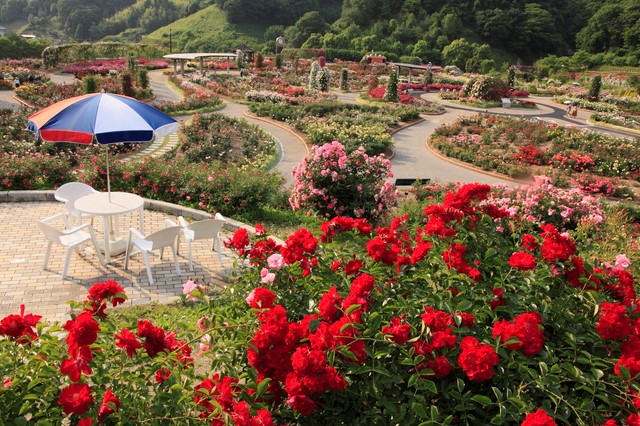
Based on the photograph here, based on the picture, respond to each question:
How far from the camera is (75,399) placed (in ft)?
6.64

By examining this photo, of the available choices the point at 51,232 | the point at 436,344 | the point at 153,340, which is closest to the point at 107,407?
the point at 153,340

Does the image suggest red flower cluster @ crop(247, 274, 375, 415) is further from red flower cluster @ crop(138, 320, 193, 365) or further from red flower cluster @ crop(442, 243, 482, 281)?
red flower cluster @ crop(442, 243, 482, 281)

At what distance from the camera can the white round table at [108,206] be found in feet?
20.8

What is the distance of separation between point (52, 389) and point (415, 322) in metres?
1.93

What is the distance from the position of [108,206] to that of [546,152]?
1411 cm

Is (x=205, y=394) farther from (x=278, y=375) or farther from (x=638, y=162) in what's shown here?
(x=638, y=162)

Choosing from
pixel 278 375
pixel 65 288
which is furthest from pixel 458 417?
pixel 65 288

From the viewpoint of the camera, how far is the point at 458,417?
2766 millimetres

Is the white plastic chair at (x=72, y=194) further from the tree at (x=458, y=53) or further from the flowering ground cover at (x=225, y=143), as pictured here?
the tree at (x=458, y=53)

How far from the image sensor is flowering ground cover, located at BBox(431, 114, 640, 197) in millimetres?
14109

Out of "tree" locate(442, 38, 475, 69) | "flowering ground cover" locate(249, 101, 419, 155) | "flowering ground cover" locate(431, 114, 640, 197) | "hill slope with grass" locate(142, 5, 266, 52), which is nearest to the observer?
"flowering ground cover" locate(431, 114, 640, 197)

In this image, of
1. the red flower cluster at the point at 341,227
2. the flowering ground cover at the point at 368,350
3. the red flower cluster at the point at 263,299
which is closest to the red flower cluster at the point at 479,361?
the flowering ground cover at the point at 368,350

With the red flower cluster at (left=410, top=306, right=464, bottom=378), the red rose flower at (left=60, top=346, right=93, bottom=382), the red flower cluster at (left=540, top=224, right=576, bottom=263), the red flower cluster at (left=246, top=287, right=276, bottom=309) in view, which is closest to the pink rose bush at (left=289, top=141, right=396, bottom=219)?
the red flower cluster at (left=540, top=224, right=576, bottom=263)

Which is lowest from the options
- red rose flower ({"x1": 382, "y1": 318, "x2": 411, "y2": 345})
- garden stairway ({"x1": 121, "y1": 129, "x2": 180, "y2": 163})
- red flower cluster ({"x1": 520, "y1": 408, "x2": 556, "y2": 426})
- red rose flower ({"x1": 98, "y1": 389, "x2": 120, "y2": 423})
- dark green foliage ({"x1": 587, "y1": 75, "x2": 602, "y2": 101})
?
garden stairway ({"x1": 121, "y1": 129, "x2": 180, "y2": 163})
